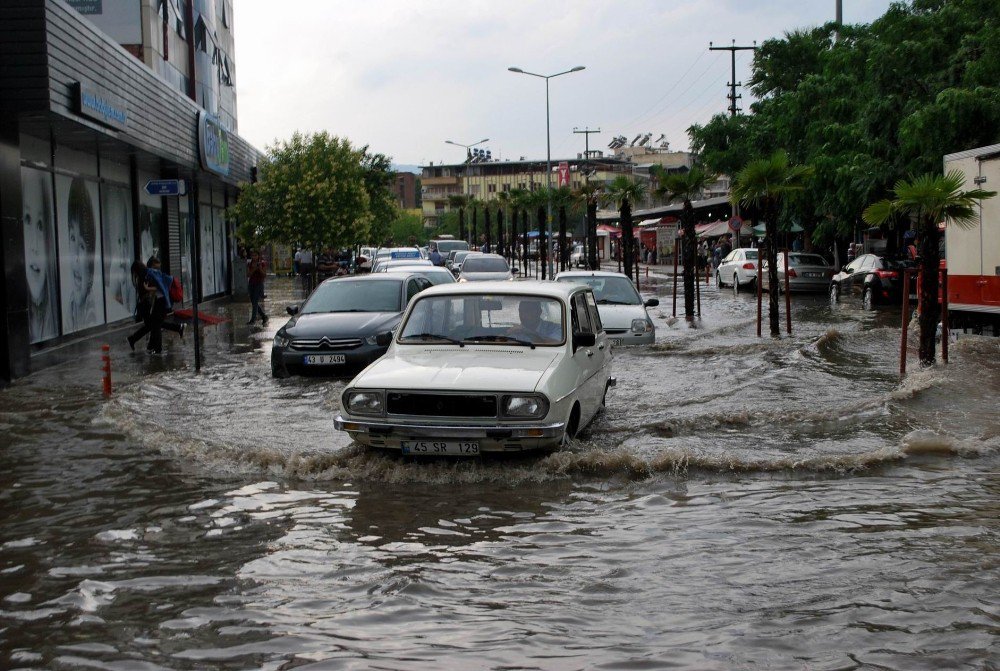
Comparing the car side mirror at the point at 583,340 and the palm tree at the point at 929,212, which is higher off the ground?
the palm tree at the point at 929,212

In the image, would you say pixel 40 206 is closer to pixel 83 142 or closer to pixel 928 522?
pixel 83 142

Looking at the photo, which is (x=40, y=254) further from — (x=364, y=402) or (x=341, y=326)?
(x=364, y=402)

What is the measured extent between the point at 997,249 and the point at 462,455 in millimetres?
11567

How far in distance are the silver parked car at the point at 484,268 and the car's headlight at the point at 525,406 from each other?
25.1 metres

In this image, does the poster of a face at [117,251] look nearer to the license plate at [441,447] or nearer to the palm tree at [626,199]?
the palm tree at [626,199]

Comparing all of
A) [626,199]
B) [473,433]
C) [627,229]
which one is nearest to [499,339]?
[473,433]

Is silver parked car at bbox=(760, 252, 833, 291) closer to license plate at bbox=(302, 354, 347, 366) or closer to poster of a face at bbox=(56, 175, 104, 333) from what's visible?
poster of a face at bbox=(56, 175, 104, 333)

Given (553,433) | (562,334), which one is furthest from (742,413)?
(553,433)

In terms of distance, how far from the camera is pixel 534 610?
18.4ft

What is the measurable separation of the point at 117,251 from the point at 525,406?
18.6 m

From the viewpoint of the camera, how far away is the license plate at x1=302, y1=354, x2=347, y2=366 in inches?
585

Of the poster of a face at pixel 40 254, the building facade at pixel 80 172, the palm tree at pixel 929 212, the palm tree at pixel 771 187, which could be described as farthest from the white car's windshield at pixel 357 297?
the palm tree at pixel 771 187

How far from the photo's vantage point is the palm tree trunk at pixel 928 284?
14.8 metres

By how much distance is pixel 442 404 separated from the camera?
341 inches
